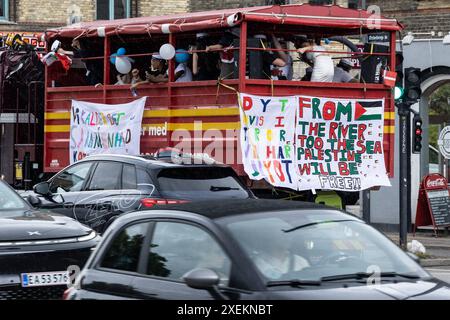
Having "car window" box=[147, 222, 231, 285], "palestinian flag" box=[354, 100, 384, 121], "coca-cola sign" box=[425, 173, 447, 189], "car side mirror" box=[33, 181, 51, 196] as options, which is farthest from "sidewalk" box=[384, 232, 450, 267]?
"car window" box=[147, 222, 231, 285]

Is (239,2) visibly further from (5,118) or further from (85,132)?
(85,132)

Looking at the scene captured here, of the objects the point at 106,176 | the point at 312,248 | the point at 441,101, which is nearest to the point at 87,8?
the point at 441,101

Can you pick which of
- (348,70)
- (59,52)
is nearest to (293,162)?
(348,70)

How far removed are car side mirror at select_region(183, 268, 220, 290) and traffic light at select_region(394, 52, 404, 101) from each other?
994 centimetres

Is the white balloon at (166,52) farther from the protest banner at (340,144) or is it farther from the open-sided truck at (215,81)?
the protest banner at (340,144)

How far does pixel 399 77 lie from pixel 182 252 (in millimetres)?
10425

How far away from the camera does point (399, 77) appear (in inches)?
650

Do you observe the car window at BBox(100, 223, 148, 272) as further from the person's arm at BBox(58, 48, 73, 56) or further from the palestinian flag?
the person's arm at BBox(58, 48, 73, 56)

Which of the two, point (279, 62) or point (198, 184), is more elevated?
point (279, 62)

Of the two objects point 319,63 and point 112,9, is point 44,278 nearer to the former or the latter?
point 319,63

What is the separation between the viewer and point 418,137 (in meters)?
18.7

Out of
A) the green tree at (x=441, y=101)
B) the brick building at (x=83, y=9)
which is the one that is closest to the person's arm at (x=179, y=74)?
the green tree at (x=441, y=101)
